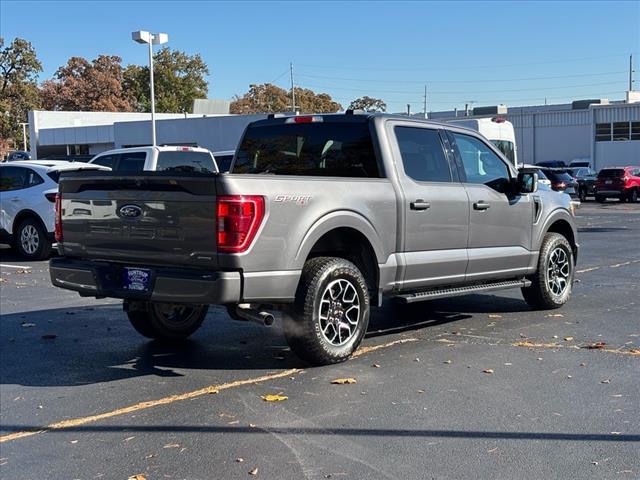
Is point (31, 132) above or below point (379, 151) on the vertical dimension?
above

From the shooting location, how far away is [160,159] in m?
14.6

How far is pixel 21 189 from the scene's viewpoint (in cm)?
1504

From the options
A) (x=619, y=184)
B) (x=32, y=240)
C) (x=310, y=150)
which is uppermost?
(x=310, y=150)

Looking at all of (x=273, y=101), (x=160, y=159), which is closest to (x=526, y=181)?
(x=160, y=159)

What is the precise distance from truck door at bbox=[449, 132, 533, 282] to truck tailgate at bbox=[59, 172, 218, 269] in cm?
302

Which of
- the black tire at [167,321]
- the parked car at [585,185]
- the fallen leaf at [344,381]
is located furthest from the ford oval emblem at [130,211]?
the parked car at [585,185]

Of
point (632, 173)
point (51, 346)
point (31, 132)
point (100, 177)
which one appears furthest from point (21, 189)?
point (31, 132)

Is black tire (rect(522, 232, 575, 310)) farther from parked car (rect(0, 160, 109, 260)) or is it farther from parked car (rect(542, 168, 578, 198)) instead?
parked car (rect(542, 168, 578, 198))

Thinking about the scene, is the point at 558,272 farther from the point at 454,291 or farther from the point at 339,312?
the point at 339,312

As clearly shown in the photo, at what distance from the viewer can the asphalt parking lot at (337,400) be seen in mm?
4500

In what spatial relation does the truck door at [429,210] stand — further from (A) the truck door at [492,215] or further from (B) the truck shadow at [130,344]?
(B) the truck shadow at [130,344]

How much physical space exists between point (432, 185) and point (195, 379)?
277 cm

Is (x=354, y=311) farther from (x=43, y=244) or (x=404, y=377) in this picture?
(x=43, y=244)

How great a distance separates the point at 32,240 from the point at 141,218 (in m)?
9.55
